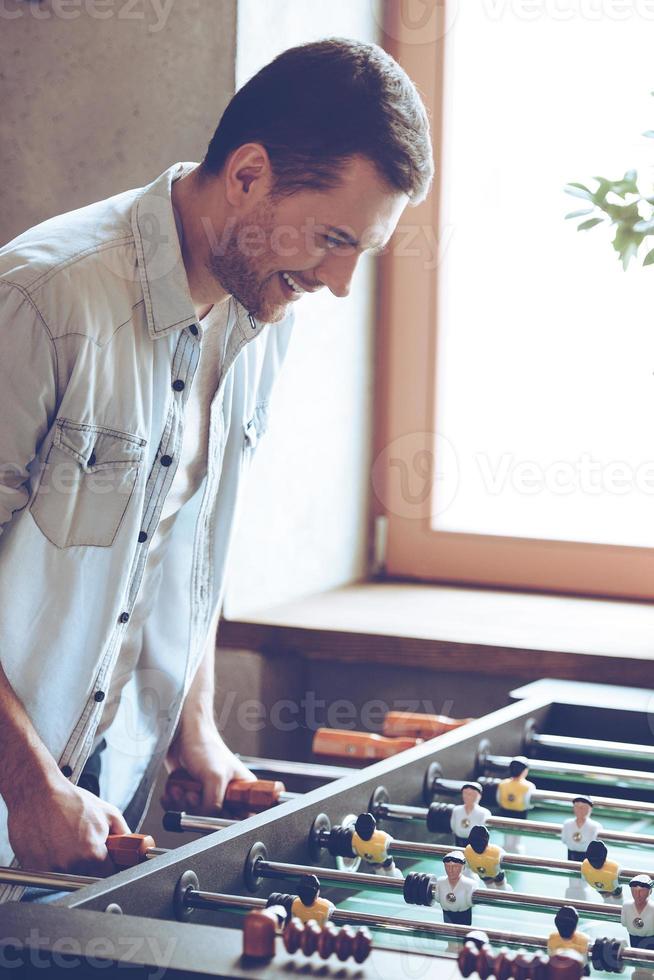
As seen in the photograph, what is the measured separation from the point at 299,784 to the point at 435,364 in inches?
34.0

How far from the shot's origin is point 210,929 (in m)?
0.85

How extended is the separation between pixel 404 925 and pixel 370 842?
20 cm

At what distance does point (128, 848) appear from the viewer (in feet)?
3.74

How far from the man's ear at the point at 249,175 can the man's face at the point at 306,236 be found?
1cm

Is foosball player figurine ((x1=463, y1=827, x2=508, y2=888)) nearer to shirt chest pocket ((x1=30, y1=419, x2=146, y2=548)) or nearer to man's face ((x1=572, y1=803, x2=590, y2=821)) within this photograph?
man's face ((x1=572, y1=803, x2=590, y2=821))

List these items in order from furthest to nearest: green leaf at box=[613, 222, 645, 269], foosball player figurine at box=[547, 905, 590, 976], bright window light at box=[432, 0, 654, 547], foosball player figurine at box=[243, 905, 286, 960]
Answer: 1. bright window light at box=[432, 0, 654, 547]
2. green leaf at box=[613, 222, 645, 269]
3. foosball player figurine at box=[547, 905, 590, 976]
4. foosball player figurine at box=[243, 905, 286, 960]

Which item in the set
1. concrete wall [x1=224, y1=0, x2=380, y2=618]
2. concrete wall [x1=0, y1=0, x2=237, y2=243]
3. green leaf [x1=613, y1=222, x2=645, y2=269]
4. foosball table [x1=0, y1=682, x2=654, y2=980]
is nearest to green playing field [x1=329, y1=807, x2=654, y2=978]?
foosball table [x1=0, y1=682, x2=654, y2=980]

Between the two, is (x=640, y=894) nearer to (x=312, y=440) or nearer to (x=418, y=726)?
(x=418, y=726)

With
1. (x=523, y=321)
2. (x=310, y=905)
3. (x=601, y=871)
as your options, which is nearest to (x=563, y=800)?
(x=601, y=871)

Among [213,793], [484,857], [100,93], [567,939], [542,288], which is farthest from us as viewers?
[542,288]

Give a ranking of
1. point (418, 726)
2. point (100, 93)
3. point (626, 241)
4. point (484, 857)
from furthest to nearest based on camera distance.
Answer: point (100, 93), point (626, 241), point (418, 726), point (484, 857)

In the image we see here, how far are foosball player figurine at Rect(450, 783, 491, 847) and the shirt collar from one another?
574 mm

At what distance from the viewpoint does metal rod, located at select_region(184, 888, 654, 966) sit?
0.94 m

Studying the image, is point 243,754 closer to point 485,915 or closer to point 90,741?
point 90,741
